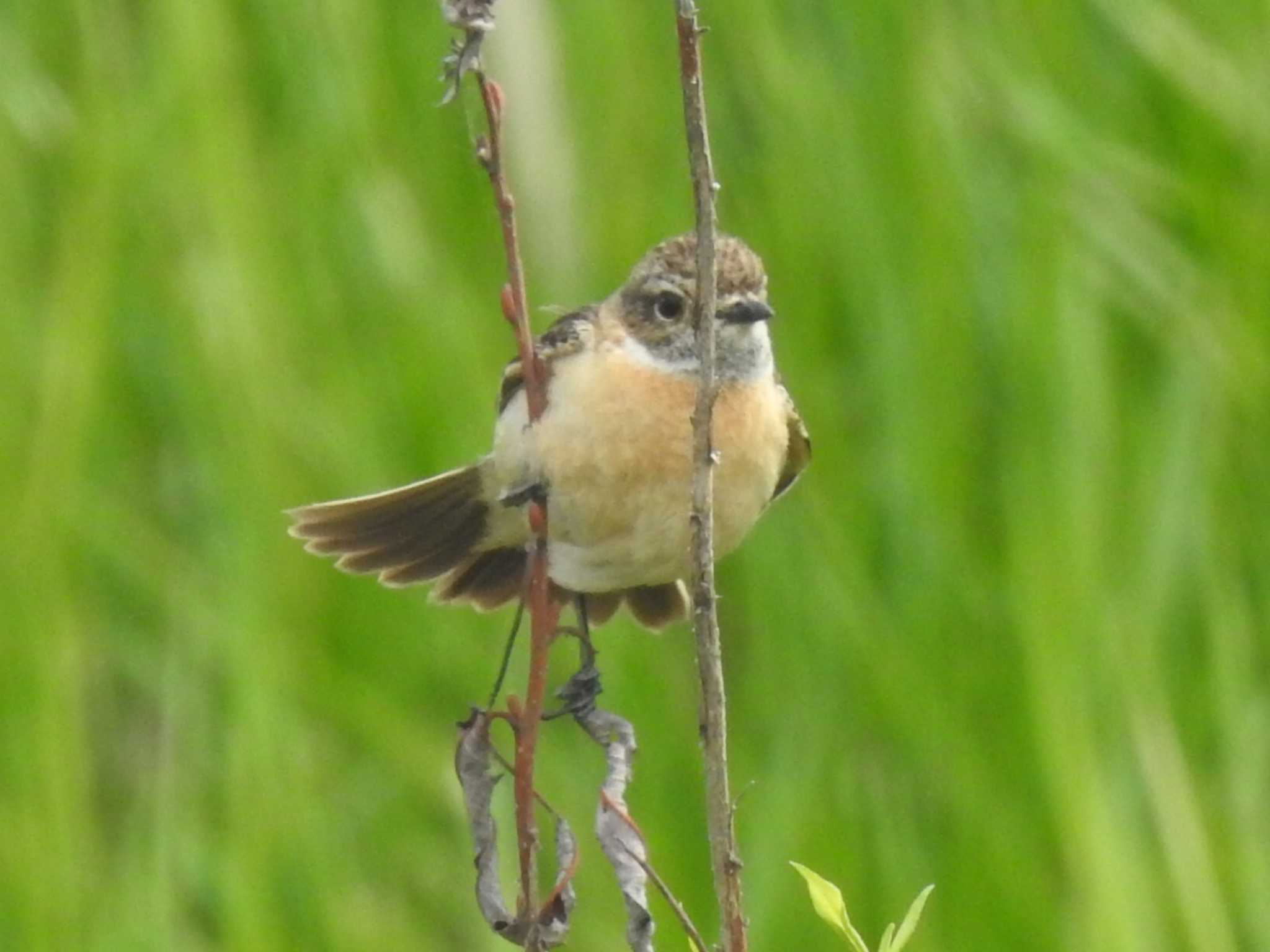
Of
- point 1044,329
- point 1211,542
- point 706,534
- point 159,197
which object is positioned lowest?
point 706,534

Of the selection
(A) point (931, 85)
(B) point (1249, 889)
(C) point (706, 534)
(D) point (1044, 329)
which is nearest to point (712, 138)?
(A) point (931, 85)

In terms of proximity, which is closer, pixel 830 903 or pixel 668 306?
pixel 830 903

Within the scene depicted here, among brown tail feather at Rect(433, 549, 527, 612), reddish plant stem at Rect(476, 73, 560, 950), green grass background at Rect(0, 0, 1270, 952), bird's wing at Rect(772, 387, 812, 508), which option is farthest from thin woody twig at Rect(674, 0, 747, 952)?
green grass background at Rect(0, 0, 1270, 952)

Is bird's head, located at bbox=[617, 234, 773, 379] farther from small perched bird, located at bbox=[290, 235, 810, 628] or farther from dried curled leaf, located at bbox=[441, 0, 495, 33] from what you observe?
dried curled leaf, located at bbox=[441, 0, 495, 33]

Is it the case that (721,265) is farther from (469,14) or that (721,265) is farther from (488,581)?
(469,14)

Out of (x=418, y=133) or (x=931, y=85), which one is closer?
(x=931, y=85)

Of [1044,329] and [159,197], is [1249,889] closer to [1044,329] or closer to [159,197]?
[1044,329]

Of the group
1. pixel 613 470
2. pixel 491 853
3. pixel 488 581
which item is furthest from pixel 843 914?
pixel 488 581
